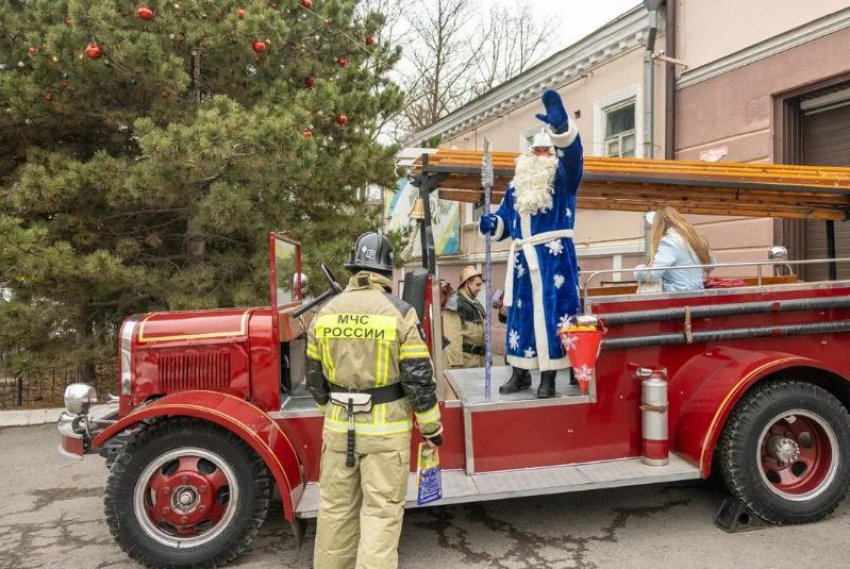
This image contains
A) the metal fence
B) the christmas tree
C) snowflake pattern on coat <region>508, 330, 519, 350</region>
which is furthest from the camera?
the metal fence

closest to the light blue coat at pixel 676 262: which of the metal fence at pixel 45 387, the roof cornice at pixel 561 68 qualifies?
the roof cornice at pixel 561 68

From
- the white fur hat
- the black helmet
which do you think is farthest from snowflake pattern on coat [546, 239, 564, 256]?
the black helmet

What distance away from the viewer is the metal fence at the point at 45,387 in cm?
789

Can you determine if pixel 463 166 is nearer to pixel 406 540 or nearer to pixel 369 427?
pixel 369 427

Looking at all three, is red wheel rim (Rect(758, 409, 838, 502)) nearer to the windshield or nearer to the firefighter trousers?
the firefighter trousers

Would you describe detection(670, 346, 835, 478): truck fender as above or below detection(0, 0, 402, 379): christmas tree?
below

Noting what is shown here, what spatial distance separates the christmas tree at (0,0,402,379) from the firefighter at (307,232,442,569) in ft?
10.9

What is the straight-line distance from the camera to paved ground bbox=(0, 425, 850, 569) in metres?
3.40

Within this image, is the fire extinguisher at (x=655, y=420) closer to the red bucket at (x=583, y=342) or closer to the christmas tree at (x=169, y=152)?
the red bucket at (x=583, y=342)

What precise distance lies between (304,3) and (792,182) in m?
5.47

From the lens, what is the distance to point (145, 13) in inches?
220

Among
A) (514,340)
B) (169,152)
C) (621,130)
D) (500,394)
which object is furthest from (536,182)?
(621,130)

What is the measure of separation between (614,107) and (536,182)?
632 centimetres

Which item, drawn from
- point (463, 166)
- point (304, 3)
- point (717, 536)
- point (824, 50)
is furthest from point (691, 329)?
point (304, 3)
